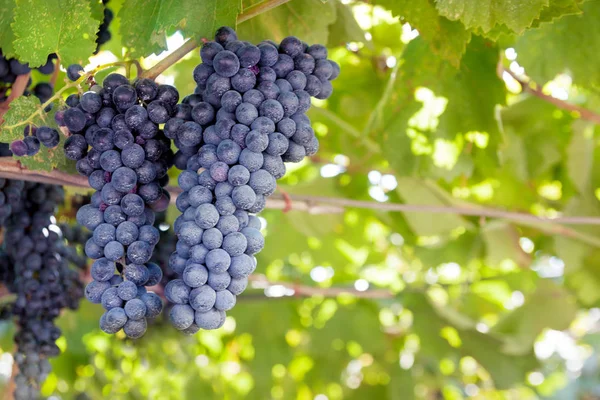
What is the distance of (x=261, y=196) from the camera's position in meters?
0.66

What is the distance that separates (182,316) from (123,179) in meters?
0.17

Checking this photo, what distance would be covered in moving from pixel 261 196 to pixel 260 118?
0.09m

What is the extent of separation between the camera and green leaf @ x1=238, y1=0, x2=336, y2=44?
958mm

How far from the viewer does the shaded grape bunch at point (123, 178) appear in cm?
62

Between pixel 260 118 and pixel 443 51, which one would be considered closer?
pixel 260 118

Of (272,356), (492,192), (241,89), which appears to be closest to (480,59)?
(241,89)

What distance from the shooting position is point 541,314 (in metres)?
2.04

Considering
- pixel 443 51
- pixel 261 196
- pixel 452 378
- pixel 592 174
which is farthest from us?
pixel 452 378

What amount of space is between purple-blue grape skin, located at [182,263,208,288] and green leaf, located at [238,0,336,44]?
49 centimetres

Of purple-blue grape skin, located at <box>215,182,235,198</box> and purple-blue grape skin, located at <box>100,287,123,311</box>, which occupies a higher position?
purple-blue grape skin, located at <box>215,182,235,198</box>

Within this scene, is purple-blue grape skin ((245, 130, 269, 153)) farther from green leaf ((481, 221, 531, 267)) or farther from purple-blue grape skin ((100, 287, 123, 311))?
green leaf ((481, 221, 531, 267))

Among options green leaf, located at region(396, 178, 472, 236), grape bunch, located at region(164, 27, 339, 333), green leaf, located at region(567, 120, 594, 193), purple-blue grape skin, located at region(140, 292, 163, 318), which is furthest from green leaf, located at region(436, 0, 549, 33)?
green leaf, located at region(567, 120, 594, 193)

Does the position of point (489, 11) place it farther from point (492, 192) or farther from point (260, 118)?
point (492, 192)

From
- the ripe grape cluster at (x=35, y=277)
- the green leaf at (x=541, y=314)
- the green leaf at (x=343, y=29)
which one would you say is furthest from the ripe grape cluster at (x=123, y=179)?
the green leaf at (x=541, y=314)
